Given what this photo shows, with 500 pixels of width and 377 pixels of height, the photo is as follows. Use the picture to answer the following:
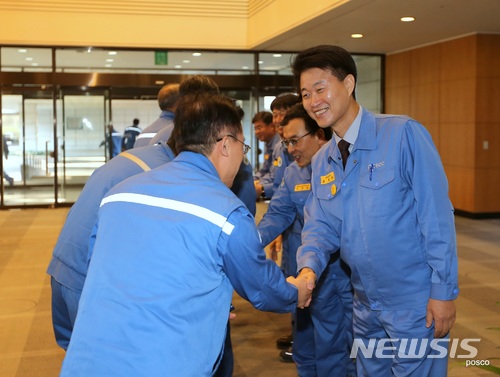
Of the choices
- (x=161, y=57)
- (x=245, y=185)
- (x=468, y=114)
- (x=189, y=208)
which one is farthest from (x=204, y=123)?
(x=161, y=57)

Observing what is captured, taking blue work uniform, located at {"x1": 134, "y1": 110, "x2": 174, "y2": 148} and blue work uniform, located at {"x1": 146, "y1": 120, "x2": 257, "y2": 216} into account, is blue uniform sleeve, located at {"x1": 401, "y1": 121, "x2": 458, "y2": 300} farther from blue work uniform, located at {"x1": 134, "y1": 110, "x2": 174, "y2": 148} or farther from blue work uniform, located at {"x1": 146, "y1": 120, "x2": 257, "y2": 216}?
blue work uniform, located at {"x1": 134, "y1": 110, "x2": 174, "y2": 148}

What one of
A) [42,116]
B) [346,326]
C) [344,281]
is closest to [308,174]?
[344,281]

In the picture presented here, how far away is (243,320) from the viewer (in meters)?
5.80

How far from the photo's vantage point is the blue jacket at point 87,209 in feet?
9.10

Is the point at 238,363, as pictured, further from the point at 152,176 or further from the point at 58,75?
the point at 58,75

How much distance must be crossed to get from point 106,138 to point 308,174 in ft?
35.4

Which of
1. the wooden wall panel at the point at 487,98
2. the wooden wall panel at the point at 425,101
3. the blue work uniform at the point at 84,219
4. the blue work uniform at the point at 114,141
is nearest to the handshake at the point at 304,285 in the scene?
the blue work uniform at the point at 84,219

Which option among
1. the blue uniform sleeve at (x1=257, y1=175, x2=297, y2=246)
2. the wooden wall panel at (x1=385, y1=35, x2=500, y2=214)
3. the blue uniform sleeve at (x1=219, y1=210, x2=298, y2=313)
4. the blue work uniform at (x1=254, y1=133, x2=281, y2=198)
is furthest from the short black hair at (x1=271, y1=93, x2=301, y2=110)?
the wooden wall panel at (x1=385, y1=35, x2=500, y2=214)

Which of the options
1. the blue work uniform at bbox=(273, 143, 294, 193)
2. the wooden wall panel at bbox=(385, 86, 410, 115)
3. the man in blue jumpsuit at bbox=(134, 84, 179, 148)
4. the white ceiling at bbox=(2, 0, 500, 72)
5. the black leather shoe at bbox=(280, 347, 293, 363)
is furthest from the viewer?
the wooden wall panel at bbox=(385, 86, 410, 115)

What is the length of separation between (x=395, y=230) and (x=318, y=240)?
41cm

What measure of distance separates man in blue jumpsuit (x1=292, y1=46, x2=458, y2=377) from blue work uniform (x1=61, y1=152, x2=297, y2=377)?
0.77 meters

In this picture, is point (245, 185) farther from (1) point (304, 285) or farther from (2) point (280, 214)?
(1) point (304, 285)

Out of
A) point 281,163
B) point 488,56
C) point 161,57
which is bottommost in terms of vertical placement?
point 281,163

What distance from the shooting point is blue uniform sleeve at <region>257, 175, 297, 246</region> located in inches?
161
